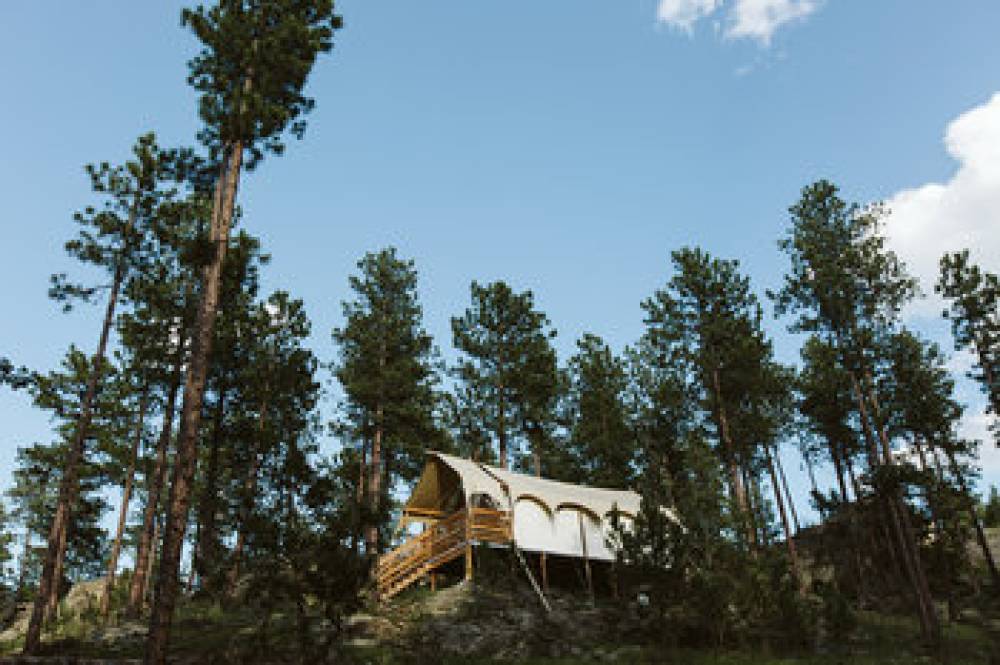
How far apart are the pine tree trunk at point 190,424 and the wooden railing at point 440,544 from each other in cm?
884

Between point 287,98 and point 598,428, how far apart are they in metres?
21.2

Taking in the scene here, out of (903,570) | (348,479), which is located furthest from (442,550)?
(903,570)

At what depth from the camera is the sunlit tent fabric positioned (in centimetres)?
2070

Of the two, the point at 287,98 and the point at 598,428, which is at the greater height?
the point at 287,98

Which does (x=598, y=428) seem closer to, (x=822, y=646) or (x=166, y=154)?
(x=822, y=646)

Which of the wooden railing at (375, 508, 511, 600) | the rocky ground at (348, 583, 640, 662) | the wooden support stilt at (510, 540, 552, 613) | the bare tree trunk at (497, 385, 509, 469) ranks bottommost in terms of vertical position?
the rocky ground at (348, 583, 640, 662)

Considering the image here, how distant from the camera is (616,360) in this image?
1337 inches

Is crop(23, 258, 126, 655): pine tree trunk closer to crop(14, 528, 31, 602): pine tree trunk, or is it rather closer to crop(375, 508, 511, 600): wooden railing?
crop(375, 508, 511, 600): wooden railing

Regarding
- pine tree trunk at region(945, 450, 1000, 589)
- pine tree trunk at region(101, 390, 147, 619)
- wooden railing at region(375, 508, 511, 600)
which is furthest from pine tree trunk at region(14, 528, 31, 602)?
pine tree trunk at region(945, 450, 1000, 589)

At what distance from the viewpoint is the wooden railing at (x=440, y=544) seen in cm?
2028

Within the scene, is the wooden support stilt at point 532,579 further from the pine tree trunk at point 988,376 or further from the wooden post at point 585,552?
the pine tree trunk at point 988,376

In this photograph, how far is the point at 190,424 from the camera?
12.2 metres

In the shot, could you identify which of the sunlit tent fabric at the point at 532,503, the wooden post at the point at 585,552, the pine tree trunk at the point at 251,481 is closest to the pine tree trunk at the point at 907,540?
the sunlit tent fabric at the point at 532,503

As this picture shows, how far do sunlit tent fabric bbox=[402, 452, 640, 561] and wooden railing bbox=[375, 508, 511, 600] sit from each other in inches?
19.6
